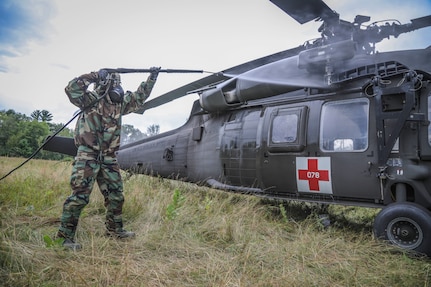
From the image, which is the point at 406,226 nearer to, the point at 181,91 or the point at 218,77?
the point at 218,77

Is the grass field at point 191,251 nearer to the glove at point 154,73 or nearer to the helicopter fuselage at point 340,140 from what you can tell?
the helicopter fuselage at point 340,140

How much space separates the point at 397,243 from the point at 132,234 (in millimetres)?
2894

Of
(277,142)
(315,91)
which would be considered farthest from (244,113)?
(315,91)

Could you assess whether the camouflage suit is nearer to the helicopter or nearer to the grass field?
the grass field

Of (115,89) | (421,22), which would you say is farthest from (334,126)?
(115,89)

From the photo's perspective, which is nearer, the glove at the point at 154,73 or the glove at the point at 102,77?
the glove at the point at 102,77

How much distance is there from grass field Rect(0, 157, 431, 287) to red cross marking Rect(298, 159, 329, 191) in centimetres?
50

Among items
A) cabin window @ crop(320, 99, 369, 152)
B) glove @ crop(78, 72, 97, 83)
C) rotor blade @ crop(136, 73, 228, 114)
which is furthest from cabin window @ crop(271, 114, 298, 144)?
glove @ crop(78, 72, 97, 83)

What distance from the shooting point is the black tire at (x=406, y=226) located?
3021mm

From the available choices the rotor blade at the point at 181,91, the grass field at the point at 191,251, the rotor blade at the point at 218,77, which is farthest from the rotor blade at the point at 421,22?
the rotor blade at the point at 181,91

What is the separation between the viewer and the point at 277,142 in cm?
448

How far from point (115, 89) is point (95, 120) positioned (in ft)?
1.44

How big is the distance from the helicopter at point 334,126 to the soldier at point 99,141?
987 mm

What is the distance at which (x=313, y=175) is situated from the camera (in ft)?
13.4
